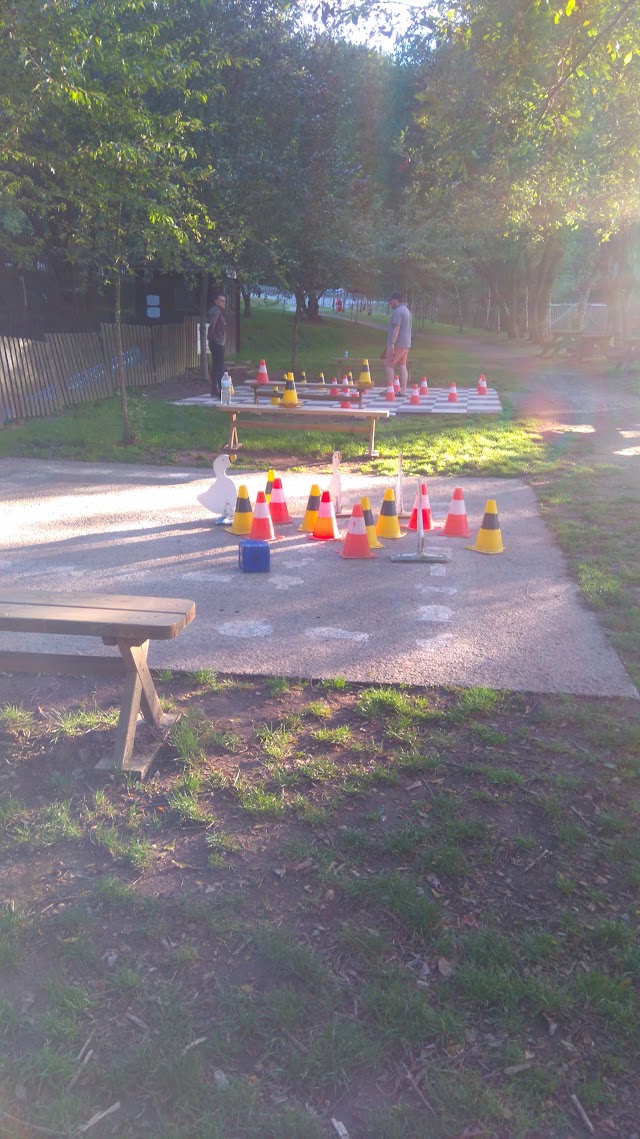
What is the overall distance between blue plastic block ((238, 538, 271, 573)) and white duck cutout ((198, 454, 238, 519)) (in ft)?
4.52

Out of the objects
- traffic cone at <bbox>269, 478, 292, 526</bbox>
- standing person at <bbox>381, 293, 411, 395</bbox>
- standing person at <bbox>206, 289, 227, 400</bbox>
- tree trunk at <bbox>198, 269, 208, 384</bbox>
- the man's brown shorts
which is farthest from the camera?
tree trunk at <bbox>198, 269, 208, 384</bbox>

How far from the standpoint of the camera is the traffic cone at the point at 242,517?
7.69 m

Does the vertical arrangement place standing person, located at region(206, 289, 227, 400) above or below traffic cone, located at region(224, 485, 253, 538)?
above

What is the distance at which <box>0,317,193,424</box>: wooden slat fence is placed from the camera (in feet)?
44.9

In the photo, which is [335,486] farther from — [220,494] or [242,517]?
[220,494]

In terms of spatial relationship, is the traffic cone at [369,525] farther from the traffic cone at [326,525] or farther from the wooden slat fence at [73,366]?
the wooden slat fence at [73,366]

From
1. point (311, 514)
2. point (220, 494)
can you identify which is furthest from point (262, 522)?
point (220, 494)

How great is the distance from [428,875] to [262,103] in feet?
56.3

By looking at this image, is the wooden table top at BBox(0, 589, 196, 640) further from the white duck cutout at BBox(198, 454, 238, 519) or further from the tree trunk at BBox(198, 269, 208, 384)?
the tree trunk at BBox(198, 269, 208, 384)

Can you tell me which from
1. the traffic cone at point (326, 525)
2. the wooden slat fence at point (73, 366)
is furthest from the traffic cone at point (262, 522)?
the wooden slat fence at point (73, 366)

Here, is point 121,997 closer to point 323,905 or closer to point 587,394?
point 323,905

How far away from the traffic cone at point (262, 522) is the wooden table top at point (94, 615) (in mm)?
3285

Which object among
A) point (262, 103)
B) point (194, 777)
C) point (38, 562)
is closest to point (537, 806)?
point (194, 777)

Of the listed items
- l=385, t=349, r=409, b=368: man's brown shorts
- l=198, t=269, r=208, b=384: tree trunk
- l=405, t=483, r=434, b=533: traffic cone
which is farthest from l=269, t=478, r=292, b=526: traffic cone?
l=198, t=269, r=208, b=384: tree trunk
